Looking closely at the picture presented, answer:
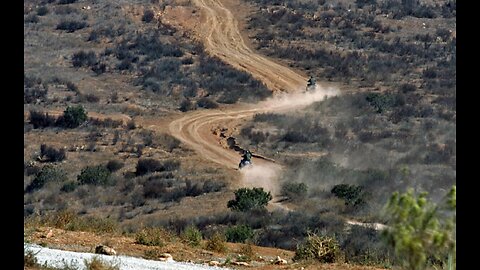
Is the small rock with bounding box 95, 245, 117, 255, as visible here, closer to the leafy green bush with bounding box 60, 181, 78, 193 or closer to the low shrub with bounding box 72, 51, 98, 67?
the leafy green bush with bounding box 60, 181, 78, 193

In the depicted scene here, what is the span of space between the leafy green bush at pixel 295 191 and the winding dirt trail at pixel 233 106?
0.34 meters

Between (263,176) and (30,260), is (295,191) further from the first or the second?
(30,260)

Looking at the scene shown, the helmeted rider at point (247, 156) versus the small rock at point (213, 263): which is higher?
the small rock at point (213, 263)

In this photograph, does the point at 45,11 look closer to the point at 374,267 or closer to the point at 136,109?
the point at 136,109

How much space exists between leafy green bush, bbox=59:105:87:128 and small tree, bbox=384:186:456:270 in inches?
1151

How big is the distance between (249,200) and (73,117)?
1192cm

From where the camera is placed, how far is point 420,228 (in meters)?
2.80

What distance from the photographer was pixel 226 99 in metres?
35.8

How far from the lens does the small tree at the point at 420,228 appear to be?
277 cm

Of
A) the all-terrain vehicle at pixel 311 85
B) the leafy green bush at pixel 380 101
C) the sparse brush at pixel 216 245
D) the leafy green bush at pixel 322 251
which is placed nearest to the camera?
the leafy green bush at pixel 322 251

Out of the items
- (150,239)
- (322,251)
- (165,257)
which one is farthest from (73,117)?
(322,251)

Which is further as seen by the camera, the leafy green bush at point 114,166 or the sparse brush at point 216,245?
the leafy green bush at point 114,166

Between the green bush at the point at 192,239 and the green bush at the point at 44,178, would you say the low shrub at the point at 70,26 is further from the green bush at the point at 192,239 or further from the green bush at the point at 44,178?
the green bush at the point at 192,239

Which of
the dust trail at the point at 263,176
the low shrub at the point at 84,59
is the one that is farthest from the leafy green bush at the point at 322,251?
the low shrub at the point at 84,59
